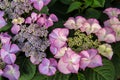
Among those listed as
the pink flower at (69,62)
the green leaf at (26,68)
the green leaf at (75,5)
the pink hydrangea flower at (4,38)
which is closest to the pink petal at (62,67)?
the pink flower at (69,62)

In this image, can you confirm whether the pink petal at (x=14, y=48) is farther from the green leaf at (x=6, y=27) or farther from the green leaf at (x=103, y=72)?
the green leaf at (x=103, y=72)

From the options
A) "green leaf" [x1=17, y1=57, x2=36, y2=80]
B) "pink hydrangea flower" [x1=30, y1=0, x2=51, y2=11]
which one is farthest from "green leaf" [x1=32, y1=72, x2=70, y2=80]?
"pink hydrangea flower" [x1=30, y1=0, x2=51, y2=11]

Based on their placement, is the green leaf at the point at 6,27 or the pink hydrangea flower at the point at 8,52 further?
the green leaf at the point at 6,27

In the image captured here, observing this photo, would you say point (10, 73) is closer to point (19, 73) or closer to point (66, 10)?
point (19, 73)

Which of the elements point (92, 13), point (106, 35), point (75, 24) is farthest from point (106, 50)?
point (92, 13)

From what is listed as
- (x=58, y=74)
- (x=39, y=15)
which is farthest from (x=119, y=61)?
(x=39, y=15)
